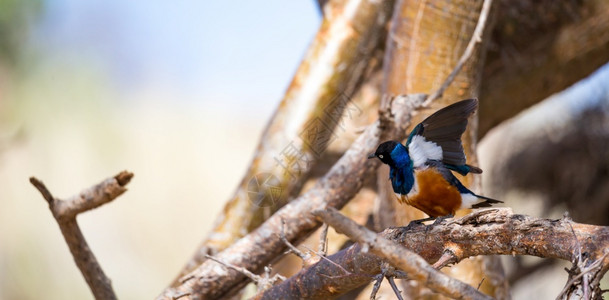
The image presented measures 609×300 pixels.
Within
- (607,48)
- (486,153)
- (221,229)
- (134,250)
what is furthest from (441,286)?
(134,250)

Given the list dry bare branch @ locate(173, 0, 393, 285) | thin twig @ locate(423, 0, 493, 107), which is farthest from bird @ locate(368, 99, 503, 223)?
dry bare branch @ locate(173, 0, 393, 285)

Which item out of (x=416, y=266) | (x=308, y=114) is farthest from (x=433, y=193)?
(x=308, y=114)

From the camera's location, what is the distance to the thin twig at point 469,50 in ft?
10.6

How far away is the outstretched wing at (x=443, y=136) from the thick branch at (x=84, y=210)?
1.02 meters

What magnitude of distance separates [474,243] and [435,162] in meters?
0.40

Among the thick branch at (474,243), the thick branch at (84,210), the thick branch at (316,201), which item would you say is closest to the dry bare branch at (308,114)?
the thick branch at (316,201)

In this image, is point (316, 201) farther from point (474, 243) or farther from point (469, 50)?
point (474, 243)

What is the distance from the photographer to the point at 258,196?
3.83m

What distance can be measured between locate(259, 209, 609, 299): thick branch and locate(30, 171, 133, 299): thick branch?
741 millimetres

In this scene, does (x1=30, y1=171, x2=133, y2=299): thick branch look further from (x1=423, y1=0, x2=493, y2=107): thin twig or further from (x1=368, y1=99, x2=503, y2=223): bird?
(x1=423, y1=0, x2=493, y2=107): thin twig

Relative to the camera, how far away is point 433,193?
7.04 ft

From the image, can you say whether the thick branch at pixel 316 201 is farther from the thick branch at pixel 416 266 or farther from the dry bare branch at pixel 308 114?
the thick branch at pixel 416 266

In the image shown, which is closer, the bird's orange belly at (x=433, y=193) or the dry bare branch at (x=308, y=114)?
the bird's orange belly at (x=433, y=193)

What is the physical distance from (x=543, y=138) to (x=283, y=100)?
9.16 ft
